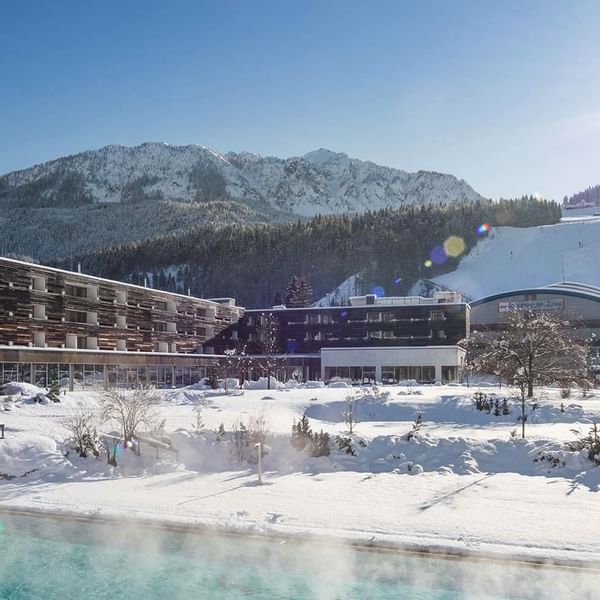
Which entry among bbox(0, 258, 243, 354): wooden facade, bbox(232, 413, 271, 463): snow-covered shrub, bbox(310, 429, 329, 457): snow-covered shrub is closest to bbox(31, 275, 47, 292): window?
bbox(0, 258, 243, 354): wooden facade

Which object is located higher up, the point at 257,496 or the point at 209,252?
the point at 209,252

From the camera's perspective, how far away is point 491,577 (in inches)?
402

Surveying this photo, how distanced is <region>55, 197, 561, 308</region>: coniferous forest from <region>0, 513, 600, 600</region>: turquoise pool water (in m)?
139

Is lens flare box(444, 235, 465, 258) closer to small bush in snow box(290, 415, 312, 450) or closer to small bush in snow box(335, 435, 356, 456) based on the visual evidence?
small bush in snow box(290, 415, 312, 450)

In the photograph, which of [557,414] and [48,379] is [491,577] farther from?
[48,379]

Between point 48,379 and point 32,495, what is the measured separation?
28.6 metres

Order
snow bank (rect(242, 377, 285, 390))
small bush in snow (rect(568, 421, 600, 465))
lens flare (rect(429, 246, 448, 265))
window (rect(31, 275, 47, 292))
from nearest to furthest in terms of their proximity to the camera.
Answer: small bush in snow (rect(568, 421, 600, 465)) < window (rect(31, 275, 47, 292)) < snow bank (rect(242, 377, 285, 390)) < lens flare (rect(429, 246, 448, 265))

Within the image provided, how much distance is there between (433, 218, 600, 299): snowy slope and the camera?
146 meters

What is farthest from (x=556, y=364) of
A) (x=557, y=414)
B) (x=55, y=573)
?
(x=55, y=573)

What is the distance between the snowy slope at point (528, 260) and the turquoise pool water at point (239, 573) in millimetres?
133836

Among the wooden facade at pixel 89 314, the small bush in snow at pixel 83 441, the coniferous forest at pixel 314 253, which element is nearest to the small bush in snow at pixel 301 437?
the small bush in snow at pixel 83 441

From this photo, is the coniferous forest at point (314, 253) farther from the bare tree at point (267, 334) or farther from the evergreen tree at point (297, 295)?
the bare tree at point (267, 334)

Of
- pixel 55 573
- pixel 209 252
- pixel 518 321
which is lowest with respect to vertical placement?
pixel 55 573

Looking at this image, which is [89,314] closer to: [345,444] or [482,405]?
[482,405]
